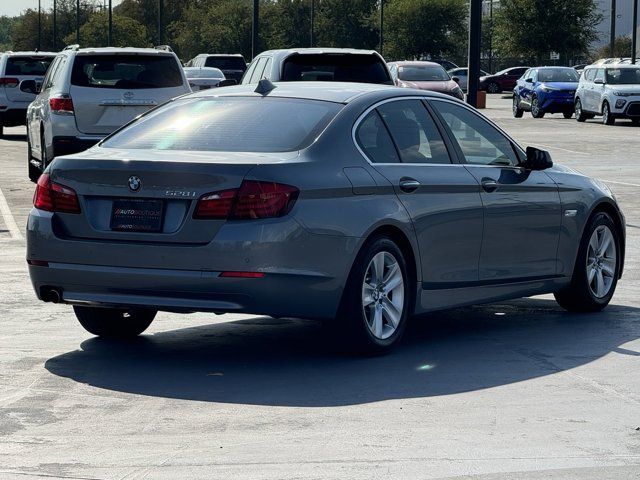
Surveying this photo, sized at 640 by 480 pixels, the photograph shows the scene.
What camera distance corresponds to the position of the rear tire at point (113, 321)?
359 inches

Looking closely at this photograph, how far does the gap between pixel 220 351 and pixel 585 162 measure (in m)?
19.3

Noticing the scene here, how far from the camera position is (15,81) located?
33.9 metres

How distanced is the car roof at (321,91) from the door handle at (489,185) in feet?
1.94

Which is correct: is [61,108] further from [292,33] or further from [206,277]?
[292,33]

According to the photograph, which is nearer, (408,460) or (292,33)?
(408,460)

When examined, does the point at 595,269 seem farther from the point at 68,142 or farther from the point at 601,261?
the point at 68,142

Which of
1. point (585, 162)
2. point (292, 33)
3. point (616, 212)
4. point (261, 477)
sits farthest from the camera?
point (292, 33)

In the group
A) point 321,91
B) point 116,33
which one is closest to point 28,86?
point 321,91

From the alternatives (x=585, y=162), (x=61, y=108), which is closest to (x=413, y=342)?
(x=61, y=108)

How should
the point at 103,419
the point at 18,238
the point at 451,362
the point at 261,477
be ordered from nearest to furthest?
the point at 261,477 < the point at 103,419 < the point at 451,362 < the point at 18,238

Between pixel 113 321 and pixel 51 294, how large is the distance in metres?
0.85

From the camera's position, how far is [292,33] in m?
125

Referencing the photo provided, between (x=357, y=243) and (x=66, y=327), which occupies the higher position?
(x=357, y=243)

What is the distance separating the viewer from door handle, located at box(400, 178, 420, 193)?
8703 mm
